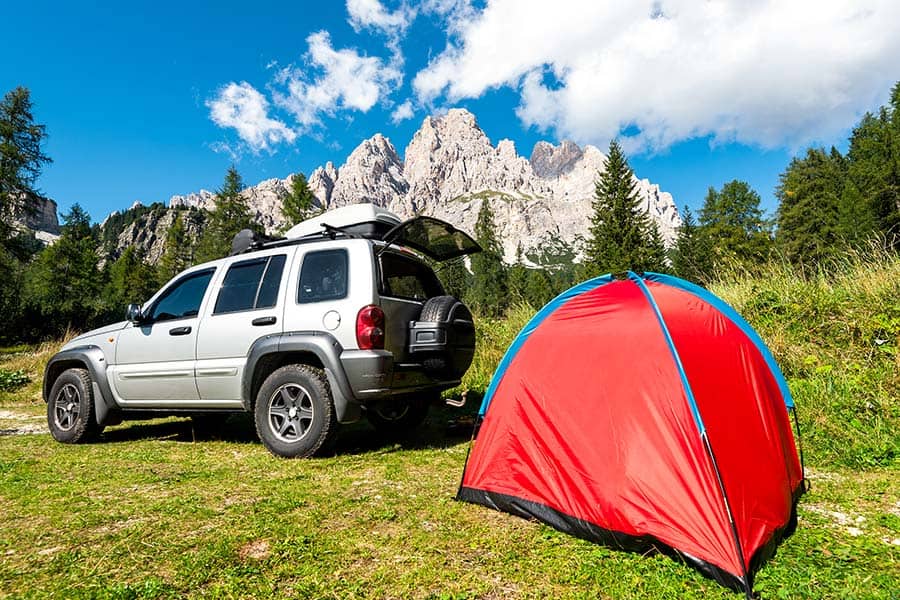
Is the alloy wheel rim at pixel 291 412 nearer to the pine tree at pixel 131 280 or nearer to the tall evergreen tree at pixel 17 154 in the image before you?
the tall evergreen tree at pixel 17 154

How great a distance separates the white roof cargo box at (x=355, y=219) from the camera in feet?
17.1

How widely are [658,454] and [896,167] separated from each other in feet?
164

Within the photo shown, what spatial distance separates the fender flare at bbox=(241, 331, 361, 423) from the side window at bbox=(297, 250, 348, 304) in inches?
15.8

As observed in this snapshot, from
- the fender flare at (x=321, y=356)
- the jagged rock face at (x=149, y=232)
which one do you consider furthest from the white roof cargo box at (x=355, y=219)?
the jagged rock face at (x=149, y=232)

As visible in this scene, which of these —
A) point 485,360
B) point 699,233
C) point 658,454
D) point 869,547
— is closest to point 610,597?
point 658,454

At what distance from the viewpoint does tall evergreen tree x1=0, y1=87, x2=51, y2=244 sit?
26656mm

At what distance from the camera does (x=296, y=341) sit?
4555 mm

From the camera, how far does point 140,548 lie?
8.57 ft

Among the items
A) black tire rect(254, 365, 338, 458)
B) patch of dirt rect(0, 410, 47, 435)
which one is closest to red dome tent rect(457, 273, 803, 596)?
black tire rect(254, 365, 338, 458)

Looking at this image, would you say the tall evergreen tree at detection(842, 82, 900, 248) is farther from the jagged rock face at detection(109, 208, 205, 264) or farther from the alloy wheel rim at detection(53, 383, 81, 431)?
the jagged rock face at detection(109, 208, 205, 264)

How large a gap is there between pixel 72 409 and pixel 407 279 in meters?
4.71

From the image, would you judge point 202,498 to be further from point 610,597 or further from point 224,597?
point 610,597

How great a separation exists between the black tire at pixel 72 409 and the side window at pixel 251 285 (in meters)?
2.24

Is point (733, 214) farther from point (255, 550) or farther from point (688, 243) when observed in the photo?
point (255, 550)
